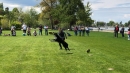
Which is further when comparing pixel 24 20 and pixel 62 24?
pixel 24 20

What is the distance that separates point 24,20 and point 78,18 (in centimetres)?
4703

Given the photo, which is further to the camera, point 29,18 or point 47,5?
point 29,18

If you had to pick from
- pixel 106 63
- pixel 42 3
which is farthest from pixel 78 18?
pixel 106 63

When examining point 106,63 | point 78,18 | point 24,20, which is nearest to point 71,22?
point 78,18

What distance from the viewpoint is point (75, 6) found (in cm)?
8256

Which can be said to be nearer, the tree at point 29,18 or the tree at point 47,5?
the tree at point 47,5

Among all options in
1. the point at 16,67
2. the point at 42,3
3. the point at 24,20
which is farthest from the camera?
the point at 24,20

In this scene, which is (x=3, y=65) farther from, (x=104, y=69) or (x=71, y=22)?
(x=71, y=22)

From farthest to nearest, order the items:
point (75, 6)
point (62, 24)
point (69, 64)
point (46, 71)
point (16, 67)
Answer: point (62, 24), point (75, 6), point (69, 64), point (16, 67), point (46, 71)

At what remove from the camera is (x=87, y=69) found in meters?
10.4

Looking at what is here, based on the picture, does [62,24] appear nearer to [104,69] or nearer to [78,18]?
[78,18]

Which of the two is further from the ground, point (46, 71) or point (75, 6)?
point (75, 6)

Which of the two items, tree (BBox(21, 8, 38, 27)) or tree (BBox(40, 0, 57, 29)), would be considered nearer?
tree (BBox(40, 0, 57, 29))

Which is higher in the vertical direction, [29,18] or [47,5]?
[47,5]
